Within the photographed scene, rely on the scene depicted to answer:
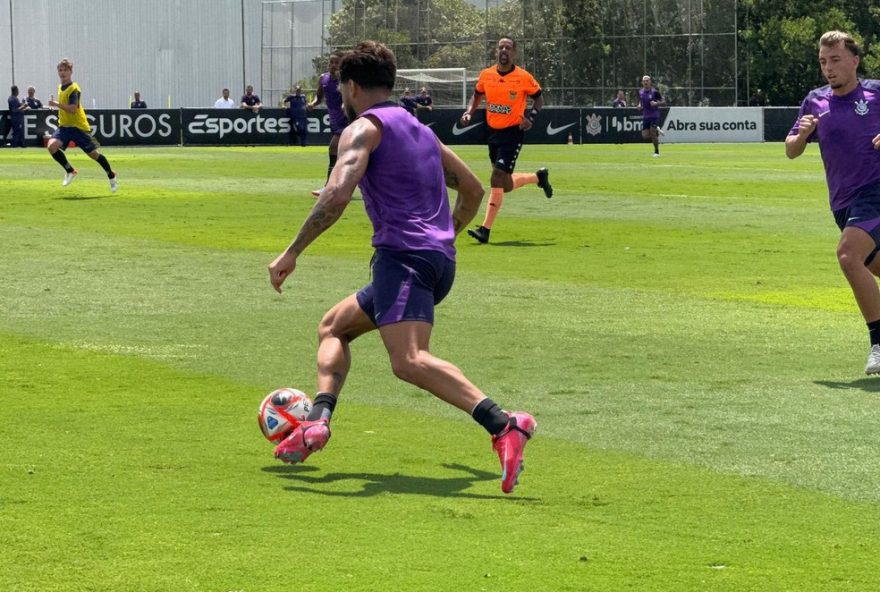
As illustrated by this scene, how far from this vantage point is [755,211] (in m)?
23.9

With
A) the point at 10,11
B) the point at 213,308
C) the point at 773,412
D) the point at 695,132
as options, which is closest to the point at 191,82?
the point at 10,11

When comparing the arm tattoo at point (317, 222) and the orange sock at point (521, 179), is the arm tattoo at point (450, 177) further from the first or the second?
the orange sock at point (521, 179)

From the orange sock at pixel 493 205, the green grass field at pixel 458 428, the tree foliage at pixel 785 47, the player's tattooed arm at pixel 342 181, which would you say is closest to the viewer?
the green grass field at pixel 458 428

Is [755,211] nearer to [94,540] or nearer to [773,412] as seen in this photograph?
[773,412]

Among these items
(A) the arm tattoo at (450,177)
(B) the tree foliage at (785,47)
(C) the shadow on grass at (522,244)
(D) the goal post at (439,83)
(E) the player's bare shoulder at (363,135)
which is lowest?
(C) the shadow on grass at (522,244)

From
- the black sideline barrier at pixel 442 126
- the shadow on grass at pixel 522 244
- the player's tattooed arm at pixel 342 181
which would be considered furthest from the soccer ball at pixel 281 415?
the black sideline barrier at pixel 442 126

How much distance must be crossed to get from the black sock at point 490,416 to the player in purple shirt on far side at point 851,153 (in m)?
3.79

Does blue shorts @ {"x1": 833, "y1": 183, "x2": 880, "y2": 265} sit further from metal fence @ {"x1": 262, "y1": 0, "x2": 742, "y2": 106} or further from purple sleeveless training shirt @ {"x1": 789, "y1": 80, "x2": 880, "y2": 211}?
metal fence @ {"x1": 262, "y1": 0, "x2": 742, "y2": 106}

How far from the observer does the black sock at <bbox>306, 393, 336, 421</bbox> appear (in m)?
7.36

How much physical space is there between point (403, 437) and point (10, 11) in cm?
6592

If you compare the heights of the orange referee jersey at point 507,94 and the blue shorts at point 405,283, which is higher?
the orange referee jersey at point 507,94

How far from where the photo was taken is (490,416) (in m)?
7.02

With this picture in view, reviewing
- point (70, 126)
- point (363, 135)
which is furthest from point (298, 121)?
point (363, 135)

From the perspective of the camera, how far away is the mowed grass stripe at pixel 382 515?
5602 millimetres
